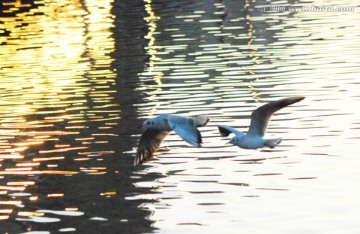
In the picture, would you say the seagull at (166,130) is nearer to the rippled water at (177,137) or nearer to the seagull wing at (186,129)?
the seagull wing at (186,129)

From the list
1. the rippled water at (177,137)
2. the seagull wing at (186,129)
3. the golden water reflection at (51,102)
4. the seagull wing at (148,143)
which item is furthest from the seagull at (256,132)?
the golden water reflection at (51,102)

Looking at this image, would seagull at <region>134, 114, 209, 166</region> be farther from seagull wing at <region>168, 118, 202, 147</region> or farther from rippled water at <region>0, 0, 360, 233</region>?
rippled water at <region>0, 0, 360, 233</region>

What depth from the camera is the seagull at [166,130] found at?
58.4 feet

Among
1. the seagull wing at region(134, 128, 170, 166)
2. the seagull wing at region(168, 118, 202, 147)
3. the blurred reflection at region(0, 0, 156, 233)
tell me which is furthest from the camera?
the blurred reflection at region(0, 0, 156, 233)

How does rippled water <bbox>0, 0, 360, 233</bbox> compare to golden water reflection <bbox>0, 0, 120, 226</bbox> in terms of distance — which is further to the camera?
golden water reflection <bbox>0, 0, 120, 226</bbox>

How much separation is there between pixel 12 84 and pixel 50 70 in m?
4.03

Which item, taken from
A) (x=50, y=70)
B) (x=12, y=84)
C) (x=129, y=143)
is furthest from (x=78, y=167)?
(x=50, y=70)

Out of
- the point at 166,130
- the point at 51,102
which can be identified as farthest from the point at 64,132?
the point at 166,130

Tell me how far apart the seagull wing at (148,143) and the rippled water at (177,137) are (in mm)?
1195

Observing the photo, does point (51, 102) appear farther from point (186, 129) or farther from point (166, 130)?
point (186, 129)

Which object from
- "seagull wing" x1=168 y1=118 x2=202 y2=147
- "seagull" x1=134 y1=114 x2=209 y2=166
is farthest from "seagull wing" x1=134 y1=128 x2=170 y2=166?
"seagull wing" x1=168 y1=118 x2=202 y2=147

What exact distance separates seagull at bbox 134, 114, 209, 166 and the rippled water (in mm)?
1284

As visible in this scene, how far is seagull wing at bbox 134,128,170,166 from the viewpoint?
20141 mm

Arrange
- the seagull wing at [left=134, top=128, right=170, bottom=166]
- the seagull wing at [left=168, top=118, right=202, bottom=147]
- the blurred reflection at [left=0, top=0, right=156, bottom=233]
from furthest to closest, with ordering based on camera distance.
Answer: the blurred reflection at [left=0, top=0, right=156, bottom=233], the seagull wing at [left=134, top=128, right=170, bottom=166], the seagull wing at [left=168, top=118, right=202, bottom=147]
